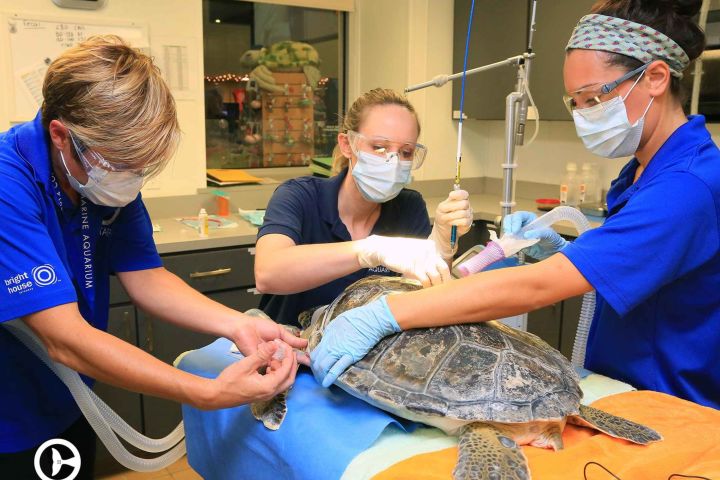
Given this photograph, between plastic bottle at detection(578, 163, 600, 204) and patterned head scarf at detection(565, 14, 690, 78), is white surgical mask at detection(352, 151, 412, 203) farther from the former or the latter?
plastic bottle at detection(578, 163, 600, 204)

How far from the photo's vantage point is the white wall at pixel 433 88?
3.62 metres

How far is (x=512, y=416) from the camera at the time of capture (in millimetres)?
1088

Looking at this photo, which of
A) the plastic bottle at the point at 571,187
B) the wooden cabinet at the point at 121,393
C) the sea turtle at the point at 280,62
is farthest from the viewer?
the sea turtle at the point at 280,62

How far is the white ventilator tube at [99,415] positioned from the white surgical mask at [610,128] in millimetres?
1170

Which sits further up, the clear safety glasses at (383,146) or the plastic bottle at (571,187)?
the clear safety glasses at (383,146)

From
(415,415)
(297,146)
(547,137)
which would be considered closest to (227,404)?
(415,415)

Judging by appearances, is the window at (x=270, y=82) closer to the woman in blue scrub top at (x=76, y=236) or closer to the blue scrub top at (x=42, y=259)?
the blue scrub top at (x=42, y=259)

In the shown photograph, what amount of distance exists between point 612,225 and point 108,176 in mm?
948

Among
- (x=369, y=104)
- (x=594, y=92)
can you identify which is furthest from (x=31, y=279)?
(x=594, y=92)

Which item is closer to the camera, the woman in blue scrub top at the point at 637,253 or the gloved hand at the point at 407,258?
the woman in blue scrub top at the point at 637,253

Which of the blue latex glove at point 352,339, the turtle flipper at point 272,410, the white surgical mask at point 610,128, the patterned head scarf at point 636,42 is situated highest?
the patterned head scarf at point 636,42

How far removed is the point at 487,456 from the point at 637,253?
1.46 feet

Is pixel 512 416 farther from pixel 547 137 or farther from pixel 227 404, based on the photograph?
pixel 547 137

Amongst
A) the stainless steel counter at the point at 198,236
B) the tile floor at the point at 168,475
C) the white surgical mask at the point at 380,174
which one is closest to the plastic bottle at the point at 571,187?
the stainless steel counter at the point at 198,236
